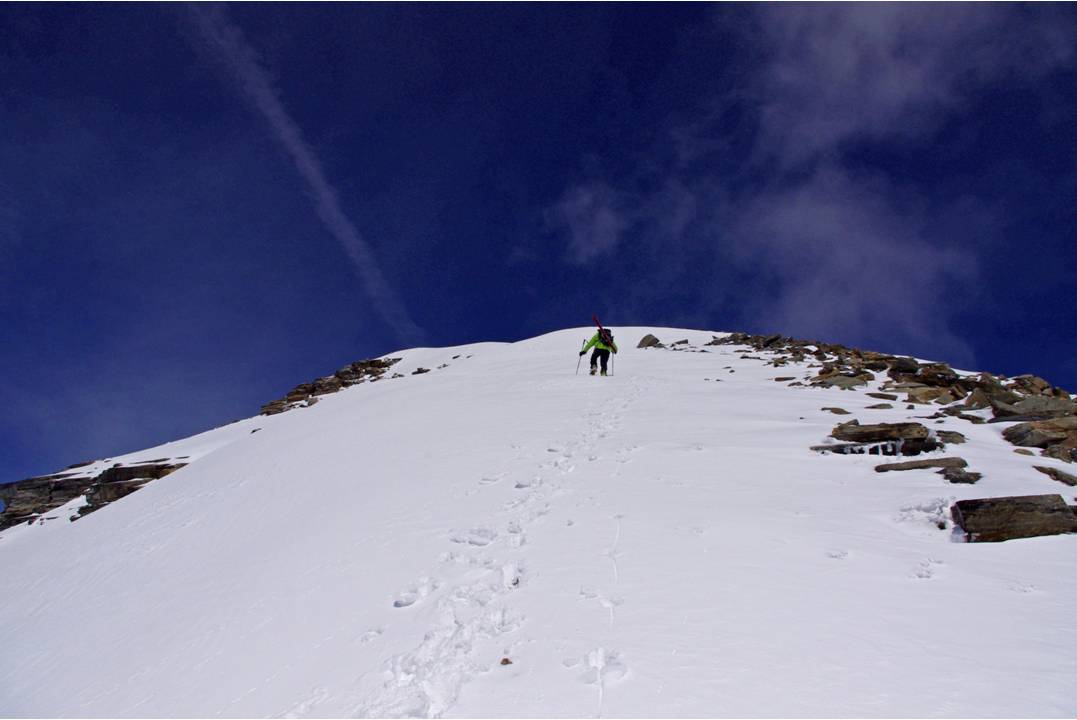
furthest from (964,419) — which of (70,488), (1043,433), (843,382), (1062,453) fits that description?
(70,488)

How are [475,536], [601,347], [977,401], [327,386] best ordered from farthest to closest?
[327,386]
[601,347]
[977,401]
[475,536]

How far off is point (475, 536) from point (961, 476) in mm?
6585

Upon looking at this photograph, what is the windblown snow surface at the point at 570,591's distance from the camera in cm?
386

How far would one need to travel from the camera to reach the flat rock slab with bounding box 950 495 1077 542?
5.76 metres

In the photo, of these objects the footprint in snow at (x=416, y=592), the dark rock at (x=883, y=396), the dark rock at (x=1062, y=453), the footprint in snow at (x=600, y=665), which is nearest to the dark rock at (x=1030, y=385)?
the dark rock at (x=883, y=396)

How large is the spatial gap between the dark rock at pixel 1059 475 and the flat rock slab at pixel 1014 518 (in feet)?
5.39

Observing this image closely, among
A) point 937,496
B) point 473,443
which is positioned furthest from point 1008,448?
point 473,443

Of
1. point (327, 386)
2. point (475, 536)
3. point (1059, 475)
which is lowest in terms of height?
point (475, 536)

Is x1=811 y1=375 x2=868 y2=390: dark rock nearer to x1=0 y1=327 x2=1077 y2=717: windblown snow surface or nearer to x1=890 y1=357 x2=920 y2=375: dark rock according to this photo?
x1=890 y1=357 x2=920 y2=375: dark rock

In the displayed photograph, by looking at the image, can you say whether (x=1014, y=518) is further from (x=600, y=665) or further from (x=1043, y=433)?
(x=600, y=665)

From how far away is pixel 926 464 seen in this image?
25.9ft

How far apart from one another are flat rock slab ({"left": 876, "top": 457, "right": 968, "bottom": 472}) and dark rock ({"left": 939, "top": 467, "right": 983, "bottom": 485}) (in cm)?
27

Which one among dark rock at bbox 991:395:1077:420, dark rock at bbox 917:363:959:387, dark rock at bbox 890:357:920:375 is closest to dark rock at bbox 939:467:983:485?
dark rock at bbox 991:395:1077:420

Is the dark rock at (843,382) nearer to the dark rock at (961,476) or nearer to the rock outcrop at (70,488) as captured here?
the dark rock at (961,476)
